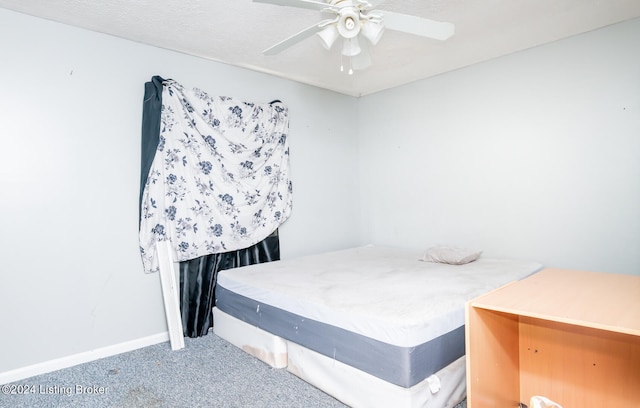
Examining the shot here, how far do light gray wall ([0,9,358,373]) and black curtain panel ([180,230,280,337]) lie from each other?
198 millimetres

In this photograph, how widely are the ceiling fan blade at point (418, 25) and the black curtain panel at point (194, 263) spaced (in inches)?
70.1

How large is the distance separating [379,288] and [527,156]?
1797 millimetres

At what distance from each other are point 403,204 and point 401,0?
217 centimetres

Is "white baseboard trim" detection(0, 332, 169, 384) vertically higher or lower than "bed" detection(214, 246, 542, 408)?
lower

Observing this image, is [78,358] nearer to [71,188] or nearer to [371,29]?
[71,188]

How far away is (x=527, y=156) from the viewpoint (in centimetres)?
309

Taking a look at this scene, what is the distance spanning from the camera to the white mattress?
1763 mm

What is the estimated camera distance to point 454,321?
1855mm

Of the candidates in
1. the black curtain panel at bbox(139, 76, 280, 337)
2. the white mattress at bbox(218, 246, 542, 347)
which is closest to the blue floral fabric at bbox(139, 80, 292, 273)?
the black curtain panel at bbox(139, 76, 280, 337)

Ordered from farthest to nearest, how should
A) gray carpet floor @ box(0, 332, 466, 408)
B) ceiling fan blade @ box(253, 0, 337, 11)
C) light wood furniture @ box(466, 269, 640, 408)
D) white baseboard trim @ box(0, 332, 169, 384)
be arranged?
white baseboard trim @ box(0, 332, 169, 384) → gray carpet floor @ box(0, 332, 466, 408) → ceiling fan blade @ box(253, 0, 337, 11) → light wood furniture @ box(466, 269, 640, 408)

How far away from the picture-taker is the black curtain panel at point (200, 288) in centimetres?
291

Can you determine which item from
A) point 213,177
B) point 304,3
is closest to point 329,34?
point 304,3

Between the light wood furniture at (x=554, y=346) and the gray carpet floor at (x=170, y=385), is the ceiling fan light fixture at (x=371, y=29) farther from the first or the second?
the gray carpet floor at (x=170, y=385)

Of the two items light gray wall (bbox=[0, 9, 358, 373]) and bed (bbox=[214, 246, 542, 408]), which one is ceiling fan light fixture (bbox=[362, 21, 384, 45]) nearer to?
bed (bbox=[214, 246, 542, 408])
